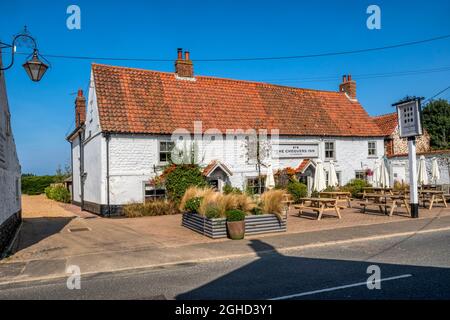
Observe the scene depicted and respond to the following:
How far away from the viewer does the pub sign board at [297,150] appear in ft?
79.8

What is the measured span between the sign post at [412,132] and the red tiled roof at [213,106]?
30.4 ft

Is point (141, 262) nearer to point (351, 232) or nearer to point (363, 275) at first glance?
point (363, 275)

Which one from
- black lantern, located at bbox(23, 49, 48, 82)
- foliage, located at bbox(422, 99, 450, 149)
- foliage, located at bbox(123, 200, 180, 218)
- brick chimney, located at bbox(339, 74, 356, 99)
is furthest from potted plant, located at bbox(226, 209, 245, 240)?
foliage, located at bbox(422, 99, 450, 149)

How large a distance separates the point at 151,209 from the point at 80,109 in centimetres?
1140

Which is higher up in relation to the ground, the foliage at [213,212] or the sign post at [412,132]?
the sign post at [412,132]

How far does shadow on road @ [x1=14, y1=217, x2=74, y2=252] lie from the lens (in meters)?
12.2

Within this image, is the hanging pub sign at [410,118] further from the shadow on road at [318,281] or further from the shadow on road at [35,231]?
the shadow on road at [35,231]

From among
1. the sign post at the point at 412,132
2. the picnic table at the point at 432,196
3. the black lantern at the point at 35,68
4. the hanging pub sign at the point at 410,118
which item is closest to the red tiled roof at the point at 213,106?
the picnic table at the point at 432,196

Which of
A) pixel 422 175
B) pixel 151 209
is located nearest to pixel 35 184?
pixel 151 209

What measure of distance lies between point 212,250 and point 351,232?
16.4ft

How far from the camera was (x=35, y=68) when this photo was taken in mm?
9406

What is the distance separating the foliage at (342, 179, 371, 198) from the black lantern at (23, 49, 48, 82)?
2070 centimetres

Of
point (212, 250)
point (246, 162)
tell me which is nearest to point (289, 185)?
point (246, 162)

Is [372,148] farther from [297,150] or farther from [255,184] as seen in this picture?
[255,184]
